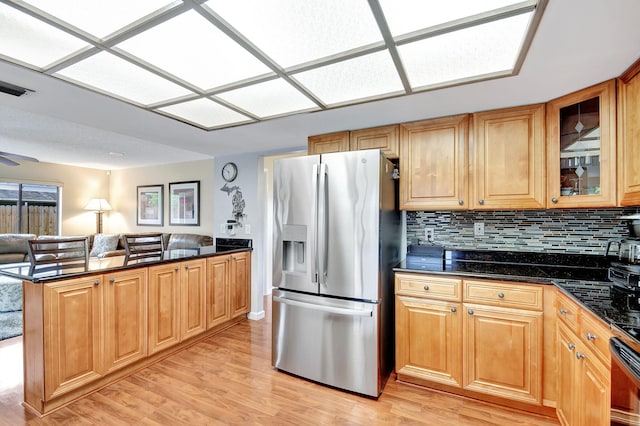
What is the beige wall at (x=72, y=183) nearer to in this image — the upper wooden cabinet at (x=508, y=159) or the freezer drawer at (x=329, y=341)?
the freezer drawer at (x=329, y=341)

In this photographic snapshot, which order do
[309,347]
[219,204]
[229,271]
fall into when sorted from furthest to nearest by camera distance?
[219,204] < [229,271] < [309,347]

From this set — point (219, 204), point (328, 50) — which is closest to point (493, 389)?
point (328, 50)

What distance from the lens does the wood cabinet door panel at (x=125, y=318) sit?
217 cm

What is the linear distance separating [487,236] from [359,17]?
2.09 meters

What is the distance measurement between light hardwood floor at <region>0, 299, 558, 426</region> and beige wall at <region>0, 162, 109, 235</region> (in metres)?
4.18

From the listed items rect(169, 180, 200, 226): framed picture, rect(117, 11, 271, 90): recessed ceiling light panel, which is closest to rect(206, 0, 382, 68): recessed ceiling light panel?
rect(117, 11, 271, 90): recessed ceiling light panel

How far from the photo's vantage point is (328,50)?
150 centimetres

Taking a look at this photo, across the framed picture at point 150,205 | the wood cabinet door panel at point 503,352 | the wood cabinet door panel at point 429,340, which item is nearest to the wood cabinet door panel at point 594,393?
the wood cabinet door panel at point 503,352

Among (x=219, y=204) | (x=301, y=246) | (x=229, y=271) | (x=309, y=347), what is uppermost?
(x=219, y=204)

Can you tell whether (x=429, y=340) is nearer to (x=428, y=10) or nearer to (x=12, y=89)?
(x=428, y=10)

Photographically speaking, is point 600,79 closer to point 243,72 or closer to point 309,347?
point 243,72

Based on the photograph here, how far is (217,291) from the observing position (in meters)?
3.21

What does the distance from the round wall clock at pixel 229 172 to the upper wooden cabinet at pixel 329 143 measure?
52.4 inches

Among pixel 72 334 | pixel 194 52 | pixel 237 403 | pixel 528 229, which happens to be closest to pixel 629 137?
pixel 528 229
